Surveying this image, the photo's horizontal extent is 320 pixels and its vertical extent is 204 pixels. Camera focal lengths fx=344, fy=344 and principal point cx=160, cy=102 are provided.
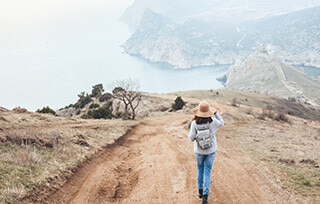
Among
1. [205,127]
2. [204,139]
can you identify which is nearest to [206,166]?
[204,139]

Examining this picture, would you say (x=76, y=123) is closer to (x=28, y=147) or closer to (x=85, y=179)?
(x=28, y=147)

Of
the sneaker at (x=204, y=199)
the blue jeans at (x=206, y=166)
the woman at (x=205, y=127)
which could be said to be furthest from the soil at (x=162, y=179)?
the woman at (x=205, y=127)

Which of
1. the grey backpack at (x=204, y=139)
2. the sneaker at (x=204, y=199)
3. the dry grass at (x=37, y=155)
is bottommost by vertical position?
the sneaker at (x=204, y=199)

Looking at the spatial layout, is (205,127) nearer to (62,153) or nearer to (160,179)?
(160,179)

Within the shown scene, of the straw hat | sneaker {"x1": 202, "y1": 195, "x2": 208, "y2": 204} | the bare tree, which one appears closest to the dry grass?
sneaker {"x1": 202, "y1": 195, "x2": 208, "y2": 204}

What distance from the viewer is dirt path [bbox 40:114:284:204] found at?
11.0 m

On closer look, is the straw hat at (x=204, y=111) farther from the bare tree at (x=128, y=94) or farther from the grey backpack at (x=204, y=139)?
the bare tree at (x=128, y=94)

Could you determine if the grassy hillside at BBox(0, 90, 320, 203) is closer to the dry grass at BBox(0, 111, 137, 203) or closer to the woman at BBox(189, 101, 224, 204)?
the dry grass at BBox(0, 111, 137, 203)

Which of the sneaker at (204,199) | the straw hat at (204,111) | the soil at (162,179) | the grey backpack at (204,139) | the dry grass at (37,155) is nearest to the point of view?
the straw hat at (204,111)

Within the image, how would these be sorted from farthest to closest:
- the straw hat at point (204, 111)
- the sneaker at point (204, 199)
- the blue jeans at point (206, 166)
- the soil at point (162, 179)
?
the soil at point (162, 179) → the sneaker at point (204, 199) → the blue jeans at point (206, 166) → the straw hat at point (204, 111)

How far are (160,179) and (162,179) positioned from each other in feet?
0.24

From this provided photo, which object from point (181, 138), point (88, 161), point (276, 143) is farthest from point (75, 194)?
point (276, 143)

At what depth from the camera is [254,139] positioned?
22781 mm

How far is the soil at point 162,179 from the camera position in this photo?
36.1ft
